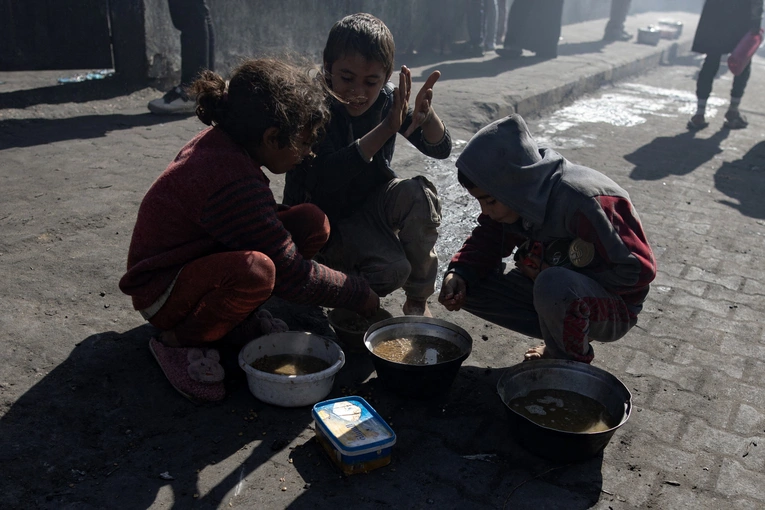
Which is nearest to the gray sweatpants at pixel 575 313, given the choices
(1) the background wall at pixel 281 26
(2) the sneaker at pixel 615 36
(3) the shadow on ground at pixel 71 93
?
(1) the background wall at pixel 281 26

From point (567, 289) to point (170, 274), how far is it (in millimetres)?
1474

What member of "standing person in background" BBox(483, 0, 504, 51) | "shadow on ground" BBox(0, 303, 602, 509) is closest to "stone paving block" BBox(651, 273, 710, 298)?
"shadow on ground" BBox(0, 303, 602, 509)

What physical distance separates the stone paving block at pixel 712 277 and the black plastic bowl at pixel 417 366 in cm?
197

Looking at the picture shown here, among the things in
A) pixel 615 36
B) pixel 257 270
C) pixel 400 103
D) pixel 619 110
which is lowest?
pixel 619 110

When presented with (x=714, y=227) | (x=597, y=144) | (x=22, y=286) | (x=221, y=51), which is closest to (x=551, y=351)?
(x=22, y=286)

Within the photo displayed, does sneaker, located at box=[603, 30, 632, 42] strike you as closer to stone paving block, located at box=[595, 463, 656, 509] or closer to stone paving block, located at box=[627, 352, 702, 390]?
stone paving block, located at box=[627, 352, 702, 390]

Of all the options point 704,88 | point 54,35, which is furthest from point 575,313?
point 704,88

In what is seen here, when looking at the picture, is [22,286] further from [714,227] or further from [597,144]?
[597,144]

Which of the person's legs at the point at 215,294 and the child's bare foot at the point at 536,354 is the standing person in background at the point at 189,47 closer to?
the person's legs at the point at 215,294

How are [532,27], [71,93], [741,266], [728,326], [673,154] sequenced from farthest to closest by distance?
[532,27], [673,154], [71,93], [741,266], [728,326]

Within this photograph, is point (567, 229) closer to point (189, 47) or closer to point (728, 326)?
point (728, 326)

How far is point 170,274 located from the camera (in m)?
2.60

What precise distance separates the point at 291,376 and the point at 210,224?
610 millimetres

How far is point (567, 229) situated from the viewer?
2.71 m
